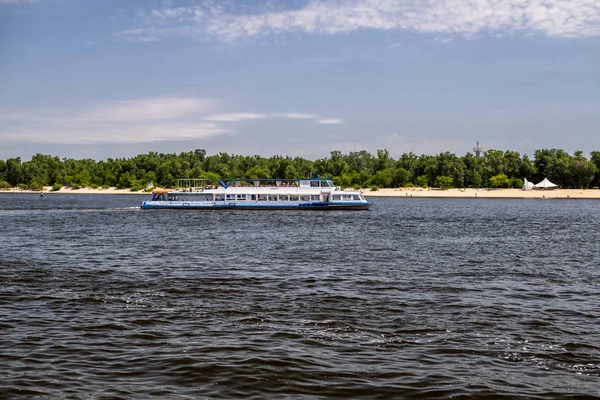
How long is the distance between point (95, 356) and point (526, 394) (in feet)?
39.2

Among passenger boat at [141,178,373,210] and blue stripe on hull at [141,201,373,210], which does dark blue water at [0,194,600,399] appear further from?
passenger boat at [141,178,373,210]

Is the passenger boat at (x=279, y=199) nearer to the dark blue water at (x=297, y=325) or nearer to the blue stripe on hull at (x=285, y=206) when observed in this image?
the blue stripe on hull at (x=285, y=206)

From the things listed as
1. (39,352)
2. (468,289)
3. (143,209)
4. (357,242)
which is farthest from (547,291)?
(143,209)

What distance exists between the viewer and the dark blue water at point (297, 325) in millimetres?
15555

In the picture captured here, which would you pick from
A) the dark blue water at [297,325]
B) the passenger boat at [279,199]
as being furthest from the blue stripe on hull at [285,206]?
the dark blue water at [297,325]

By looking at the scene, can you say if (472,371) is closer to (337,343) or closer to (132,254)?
(337,343)

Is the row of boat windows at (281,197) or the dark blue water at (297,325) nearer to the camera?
the dark blue water at (297,325)

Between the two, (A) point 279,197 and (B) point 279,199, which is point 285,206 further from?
(A) point 279,197

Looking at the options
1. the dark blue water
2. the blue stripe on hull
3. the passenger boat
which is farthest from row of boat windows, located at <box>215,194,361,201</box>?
the dark blue water

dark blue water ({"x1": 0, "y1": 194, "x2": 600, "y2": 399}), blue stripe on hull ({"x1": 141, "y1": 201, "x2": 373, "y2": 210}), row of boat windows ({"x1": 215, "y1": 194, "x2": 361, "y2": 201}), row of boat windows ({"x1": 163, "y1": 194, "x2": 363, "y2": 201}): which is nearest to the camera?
dark blue water ({"x1": 0, "y1": 194, "x2": 600, "y2": 399})

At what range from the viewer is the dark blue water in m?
15.6

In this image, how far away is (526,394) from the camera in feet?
48.6

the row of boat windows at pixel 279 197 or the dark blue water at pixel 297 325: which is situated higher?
the row of boat windows at pixel 279 197

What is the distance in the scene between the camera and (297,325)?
2147 cm
